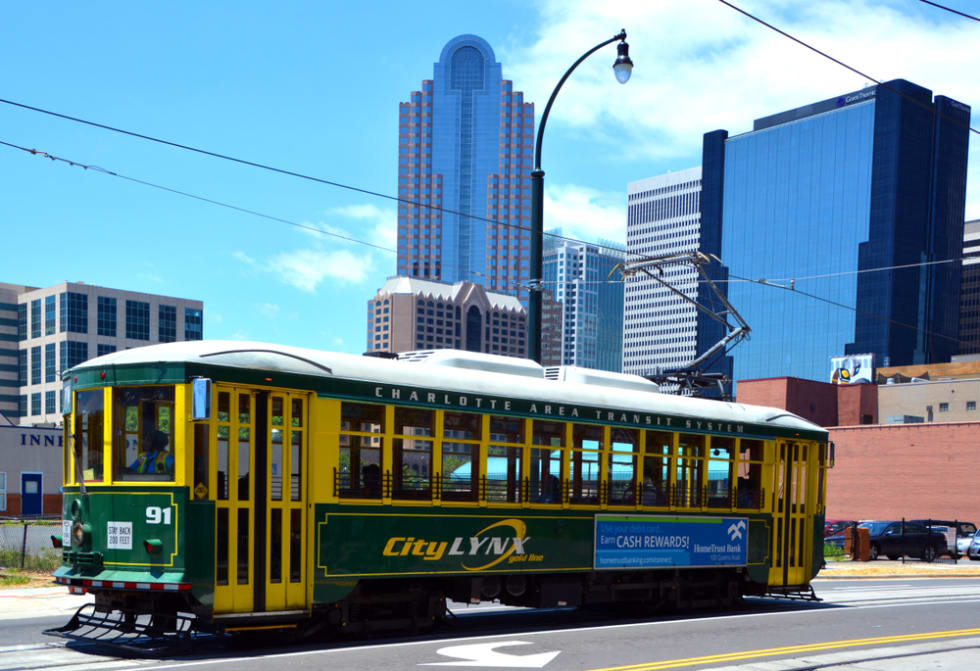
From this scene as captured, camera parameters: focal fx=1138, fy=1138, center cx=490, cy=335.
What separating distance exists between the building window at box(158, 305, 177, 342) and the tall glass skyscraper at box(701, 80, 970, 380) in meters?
87.6

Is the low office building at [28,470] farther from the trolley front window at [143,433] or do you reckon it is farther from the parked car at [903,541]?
the trolley front window at [143,433]

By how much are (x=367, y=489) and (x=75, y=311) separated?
132 m

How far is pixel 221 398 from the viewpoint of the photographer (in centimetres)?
1153

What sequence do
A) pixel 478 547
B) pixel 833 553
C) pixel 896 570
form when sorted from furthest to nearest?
pixel 833 553, pixel 896 570, pixel 478 547

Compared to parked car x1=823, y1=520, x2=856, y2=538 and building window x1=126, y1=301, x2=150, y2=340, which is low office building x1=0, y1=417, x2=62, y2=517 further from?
building window x1=126, y1=301, x2=150, y2=340

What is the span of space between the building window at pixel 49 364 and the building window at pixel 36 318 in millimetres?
3447

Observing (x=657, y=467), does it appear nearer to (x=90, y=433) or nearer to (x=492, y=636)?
(x=492, y=636)

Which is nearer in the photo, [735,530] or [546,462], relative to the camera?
[546,462]

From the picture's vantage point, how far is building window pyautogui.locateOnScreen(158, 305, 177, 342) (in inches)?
5556

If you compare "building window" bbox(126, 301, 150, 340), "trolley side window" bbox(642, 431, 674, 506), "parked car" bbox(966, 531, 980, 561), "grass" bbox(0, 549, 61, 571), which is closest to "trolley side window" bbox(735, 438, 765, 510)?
"trolley side window" bbox(642, 431, 674, 506)

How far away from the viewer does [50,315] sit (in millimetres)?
140375

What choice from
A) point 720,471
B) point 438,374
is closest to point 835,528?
point 720,471

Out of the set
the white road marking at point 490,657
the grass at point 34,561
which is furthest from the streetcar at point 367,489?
the grass at point 34,561

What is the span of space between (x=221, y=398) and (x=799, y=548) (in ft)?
36.7
